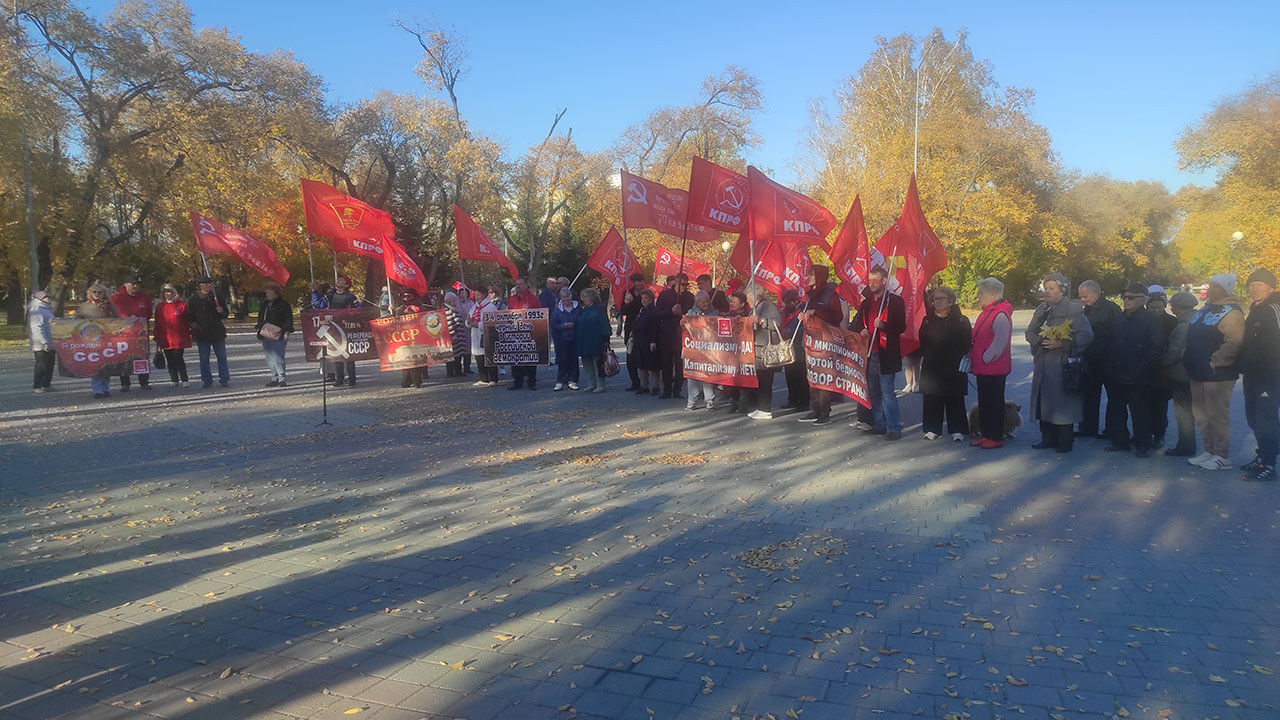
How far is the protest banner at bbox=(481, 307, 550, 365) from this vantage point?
13766mm

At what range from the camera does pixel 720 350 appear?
1130cm

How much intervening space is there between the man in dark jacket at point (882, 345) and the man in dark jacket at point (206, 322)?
11514 millimetres

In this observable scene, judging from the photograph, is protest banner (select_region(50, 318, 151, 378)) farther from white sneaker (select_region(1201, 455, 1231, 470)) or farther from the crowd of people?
white sneaker (select_region(1201, 455, 1231, 470))

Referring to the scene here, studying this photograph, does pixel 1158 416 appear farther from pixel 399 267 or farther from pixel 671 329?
pixel 399 267

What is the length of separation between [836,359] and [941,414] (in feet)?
4.75

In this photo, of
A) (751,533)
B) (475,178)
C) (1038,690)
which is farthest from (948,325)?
(475,178)

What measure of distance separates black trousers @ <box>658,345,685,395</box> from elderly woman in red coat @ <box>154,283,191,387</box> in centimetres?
929

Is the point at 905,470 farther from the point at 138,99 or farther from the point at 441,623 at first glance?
the point at 138,99

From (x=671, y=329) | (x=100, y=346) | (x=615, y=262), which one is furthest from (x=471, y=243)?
(x=100, y=346)

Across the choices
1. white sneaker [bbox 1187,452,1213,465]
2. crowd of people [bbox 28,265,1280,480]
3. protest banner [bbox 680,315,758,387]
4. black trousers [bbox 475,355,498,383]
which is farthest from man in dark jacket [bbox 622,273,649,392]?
white sneaker [bbox 1187,452,1213,465]

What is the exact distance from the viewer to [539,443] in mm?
9383

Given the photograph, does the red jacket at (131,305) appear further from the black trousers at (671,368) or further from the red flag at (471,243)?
the black trousers at (671,368)

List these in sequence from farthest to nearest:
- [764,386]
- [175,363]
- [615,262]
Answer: [175,363]
[615,262]
[764,386]

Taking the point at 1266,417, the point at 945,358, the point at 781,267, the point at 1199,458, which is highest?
the point at 781,267
